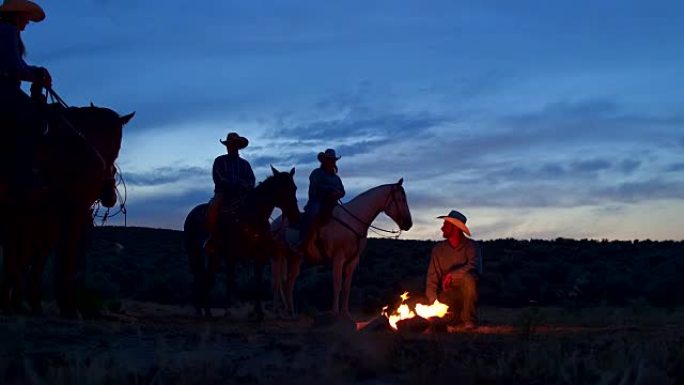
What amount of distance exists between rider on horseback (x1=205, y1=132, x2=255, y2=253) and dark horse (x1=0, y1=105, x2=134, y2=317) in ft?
12.0

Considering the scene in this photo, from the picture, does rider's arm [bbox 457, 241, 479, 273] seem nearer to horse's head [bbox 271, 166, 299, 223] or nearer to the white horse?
the white horse

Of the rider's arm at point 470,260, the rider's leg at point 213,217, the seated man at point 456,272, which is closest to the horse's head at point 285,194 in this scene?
the rider's leg at point 213,217

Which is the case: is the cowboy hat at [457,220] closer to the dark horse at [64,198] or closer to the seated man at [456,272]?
the seated man at [456,272]

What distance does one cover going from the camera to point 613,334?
44.0 feet

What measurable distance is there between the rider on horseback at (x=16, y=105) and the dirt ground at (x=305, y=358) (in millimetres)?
1694

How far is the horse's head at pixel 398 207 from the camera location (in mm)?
17500

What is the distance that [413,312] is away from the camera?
13.6m

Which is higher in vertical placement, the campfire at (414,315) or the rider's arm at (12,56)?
the rider's arm at (12,56)

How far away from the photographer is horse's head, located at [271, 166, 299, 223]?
54.9 ft

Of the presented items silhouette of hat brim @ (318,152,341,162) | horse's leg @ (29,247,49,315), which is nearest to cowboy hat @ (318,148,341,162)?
silhouette of hat brim @ (318,152,341,162)

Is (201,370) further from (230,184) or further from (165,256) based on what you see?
(165,256)

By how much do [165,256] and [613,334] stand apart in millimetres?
34717

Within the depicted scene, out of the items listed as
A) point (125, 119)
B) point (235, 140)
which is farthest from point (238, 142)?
point (125, 119)

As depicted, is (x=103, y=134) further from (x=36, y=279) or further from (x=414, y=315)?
(x=414, y=315)
